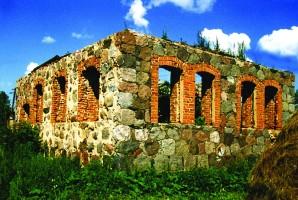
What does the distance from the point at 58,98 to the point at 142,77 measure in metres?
4.21

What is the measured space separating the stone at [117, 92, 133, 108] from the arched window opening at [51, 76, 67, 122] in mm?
3823

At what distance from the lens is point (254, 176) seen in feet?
16.5

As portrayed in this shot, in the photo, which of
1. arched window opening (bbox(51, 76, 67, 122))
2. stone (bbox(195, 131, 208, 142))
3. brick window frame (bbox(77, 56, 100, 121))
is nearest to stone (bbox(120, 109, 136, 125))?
brick window frame (bbox(77, 56, 100, 121))

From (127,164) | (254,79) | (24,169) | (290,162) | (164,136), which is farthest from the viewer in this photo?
(254,79)

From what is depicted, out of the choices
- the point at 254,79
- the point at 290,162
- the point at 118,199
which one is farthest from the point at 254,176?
the point at 254,79

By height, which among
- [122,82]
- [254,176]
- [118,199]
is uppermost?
[122,82]

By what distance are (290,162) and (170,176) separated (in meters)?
5.35

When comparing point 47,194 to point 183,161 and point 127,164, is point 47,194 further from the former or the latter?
point 183,161

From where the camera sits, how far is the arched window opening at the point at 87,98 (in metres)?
12.0

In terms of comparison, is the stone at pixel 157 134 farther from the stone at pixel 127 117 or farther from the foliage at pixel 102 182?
the foliage at pixel 102 182

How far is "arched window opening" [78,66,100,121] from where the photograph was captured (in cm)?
1202

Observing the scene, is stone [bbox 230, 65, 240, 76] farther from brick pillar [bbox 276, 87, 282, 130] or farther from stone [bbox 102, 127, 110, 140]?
stone [bbox 102, 127, 110, 140]

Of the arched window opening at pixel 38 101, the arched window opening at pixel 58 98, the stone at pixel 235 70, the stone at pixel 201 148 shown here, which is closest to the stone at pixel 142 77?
the stone at pixel 201 148

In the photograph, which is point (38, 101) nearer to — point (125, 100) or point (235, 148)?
point (125, 100)
